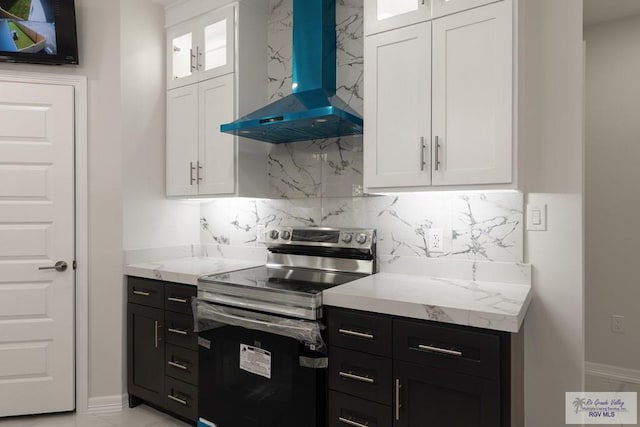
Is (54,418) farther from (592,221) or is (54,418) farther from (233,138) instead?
(592,221)

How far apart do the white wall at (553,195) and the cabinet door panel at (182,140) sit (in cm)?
211

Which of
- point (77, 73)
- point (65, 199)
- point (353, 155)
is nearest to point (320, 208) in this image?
point (353, 155)

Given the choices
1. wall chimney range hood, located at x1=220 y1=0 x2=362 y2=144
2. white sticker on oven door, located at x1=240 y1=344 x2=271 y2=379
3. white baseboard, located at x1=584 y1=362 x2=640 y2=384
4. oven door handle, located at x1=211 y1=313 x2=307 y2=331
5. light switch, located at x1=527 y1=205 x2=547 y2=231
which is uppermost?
wall chimney range hood, located at x1=220 y1=0 x2=362 y2=144

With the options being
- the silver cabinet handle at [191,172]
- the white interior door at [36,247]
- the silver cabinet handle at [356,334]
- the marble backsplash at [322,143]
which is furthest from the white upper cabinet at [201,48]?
the silver cabinet handle at [356,334]

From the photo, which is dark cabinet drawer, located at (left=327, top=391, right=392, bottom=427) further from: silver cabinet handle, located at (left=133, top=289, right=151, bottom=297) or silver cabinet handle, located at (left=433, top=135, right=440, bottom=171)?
silver cabinet handle, located at (left=133, top=289, right=151, bottom=297)

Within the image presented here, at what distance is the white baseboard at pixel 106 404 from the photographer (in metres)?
2.64

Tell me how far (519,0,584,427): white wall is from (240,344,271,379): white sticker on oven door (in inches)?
50.2

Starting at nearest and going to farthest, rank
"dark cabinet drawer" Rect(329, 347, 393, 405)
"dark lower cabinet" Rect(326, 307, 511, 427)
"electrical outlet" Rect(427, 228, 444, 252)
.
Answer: "dark lower cabinet" Rect(326, 307, 511, 427)
"dark cabinet drawer" Rect(329, 347, 393, 405)
"electrical outlet" Rect(427, 228, 444, 252)

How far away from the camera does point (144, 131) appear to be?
288 cm

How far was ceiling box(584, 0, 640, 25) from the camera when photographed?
109 inches

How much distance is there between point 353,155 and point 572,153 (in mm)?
1182

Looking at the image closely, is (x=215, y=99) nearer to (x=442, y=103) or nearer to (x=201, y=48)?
(x=201, y=48)

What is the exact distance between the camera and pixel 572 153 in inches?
73.1

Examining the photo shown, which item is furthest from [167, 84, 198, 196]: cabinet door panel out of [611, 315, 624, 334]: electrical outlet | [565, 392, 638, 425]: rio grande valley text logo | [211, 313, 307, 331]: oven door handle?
[611, 315, 624, 334]: electrical outlet
